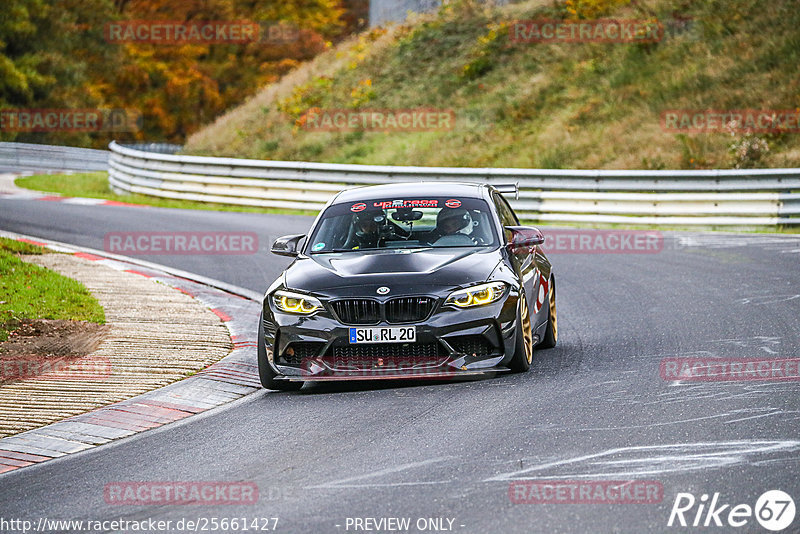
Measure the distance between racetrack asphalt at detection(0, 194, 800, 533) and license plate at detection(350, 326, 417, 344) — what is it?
1.41 feet

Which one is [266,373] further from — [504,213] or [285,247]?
[504,213]

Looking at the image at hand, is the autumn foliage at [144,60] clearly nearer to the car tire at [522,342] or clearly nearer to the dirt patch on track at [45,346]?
the dirt patch on track at [45,346]

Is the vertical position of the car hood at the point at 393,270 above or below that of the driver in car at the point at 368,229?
below

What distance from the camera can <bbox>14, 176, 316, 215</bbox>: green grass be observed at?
27.3 metres

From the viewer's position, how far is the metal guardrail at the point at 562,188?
21234mm

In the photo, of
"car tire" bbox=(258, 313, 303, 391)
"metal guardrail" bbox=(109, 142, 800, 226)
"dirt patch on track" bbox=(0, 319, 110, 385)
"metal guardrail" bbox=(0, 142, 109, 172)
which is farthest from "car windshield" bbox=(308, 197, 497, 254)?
"metal guardrail" bbox=(0, 142, 109, 172)

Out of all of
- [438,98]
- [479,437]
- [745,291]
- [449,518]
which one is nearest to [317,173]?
[438,98]

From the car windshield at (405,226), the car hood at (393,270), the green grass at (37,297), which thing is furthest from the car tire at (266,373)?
the green grass at (37,297)

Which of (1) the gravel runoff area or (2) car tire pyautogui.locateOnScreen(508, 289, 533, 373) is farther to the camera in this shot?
(2) car tire pyautogui.locateOnScreen(508, 289, 533, 373)

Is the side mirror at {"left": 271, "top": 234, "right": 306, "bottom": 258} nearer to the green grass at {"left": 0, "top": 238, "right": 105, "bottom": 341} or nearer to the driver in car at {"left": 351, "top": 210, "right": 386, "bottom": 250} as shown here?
the driver in car at {"left": 351, "top": 210, "right": 386, "bottom": 250}

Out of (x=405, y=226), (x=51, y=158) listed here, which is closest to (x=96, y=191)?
(x=51, y=158)

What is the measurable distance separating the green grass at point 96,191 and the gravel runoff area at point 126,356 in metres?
12.1

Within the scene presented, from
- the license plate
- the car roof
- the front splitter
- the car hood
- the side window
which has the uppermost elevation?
the car roof

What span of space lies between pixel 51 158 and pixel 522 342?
127 feet
